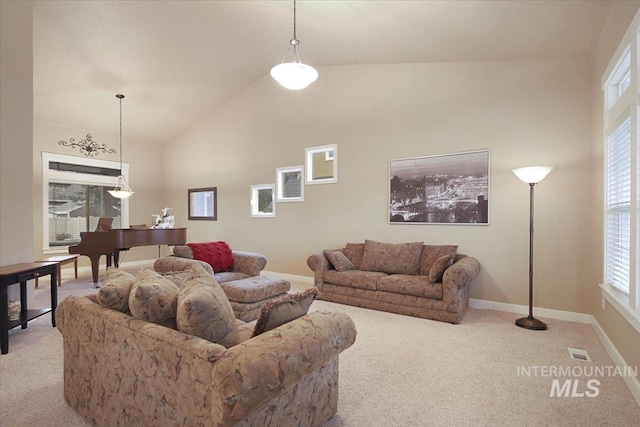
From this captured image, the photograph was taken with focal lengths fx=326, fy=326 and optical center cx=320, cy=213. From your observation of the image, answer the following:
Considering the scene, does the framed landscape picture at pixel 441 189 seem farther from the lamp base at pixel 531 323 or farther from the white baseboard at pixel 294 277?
the white baseboard at pixel 294 277

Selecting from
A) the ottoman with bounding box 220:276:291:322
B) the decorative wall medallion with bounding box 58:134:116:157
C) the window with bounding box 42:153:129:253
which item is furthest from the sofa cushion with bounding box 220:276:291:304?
the decorative wall medallion with bounding box 58:134:116:157

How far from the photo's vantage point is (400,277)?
4129 millimetres

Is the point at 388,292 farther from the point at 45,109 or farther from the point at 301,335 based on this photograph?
the point at 45,109

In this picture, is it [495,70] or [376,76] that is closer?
[495,70]

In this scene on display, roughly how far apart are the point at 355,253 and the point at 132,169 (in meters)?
5.97

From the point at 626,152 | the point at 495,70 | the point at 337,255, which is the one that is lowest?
the point at 337,255

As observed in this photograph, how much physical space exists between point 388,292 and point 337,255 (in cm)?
99

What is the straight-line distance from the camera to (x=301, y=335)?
151cm

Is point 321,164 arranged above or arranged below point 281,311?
above

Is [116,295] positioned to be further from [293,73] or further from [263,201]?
[263,201]

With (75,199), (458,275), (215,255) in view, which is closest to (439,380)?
(458,275)

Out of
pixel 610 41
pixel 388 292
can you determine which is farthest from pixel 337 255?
pixel 610 41

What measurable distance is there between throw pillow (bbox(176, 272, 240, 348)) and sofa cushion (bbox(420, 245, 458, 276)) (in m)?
3.27

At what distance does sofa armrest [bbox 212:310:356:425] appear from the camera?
116 centimetres
